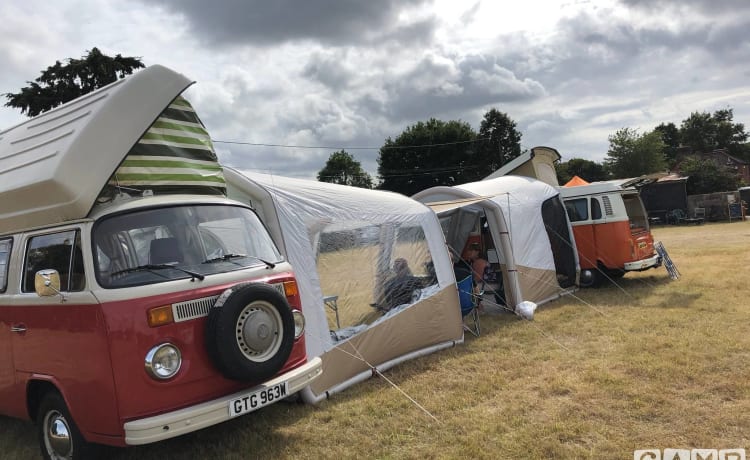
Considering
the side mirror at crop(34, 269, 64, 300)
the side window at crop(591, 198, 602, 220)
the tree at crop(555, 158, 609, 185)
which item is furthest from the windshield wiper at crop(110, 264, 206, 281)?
the tree at crop(555, 158, 609, 185)

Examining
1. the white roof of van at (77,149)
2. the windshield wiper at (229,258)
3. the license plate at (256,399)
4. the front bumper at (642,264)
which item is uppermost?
the white roof of van at (77,149)

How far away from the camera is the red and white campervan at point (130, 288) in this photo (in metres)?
3.56

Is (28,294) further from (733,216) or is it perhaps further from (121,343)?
(733,216)

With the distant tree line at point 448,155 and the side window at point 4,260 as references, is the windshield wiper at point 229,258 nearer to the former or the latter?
the side window at point 4,260

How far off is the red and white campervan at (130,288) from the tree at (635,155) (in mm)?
45605

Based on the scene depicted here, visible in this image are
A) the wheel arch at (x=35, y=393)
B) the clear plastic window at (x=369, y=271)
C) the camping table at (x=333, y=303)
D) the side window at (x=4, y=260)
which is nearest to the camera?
the wheel arch at (x=35, y=393)

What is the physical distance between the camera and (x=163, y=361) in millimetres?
3613

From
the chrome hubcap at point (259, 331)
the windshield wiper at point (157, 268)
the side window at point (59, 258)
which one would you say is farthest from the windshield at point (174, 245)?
the chrome hubcap at point (259, 331)

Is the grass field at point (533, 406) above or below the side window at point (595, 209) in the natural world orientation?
below

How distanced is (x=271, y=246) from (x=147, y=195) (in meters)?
1.17

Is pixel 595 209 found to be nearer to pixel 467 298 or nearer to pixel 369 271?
pixel 467 298

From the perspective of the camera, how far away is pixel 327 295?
20.3ft

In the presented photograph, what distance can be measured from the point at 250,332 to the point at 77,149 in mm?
1981

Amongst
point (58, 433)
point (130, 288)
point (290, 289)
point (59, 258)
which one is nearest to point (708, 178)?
point (290, 289)
